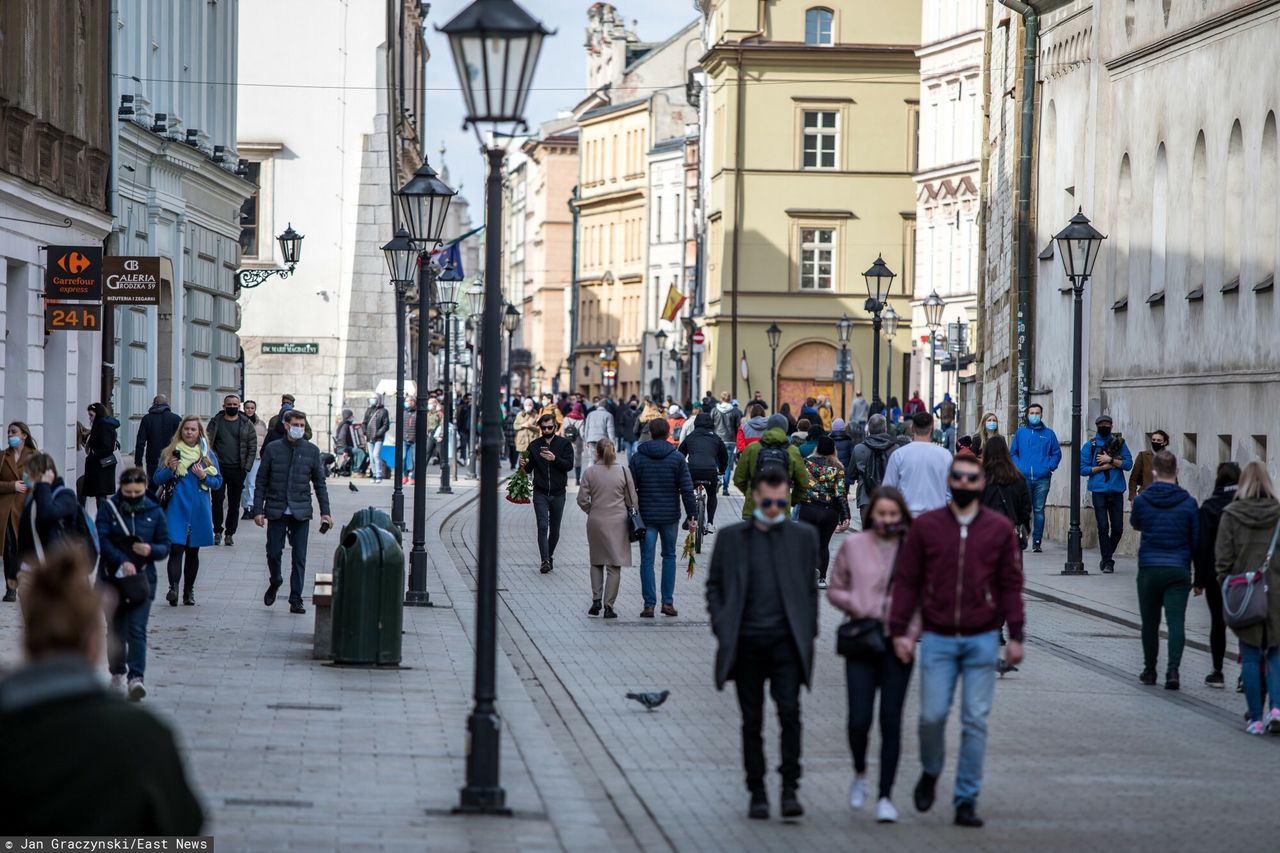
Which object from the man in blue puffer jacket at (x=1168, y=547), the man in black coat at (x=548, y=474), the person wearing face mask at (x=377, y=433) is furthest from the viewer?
the person wearing face mask at (x=377, y=433)

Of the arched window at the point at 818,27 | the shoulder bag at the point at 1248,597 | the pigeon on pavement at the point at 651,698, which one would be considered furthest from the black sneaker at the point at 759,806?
the arched window at the point at 818,27

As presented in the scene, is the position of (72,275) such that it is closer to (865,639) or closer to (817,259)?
(865,639)

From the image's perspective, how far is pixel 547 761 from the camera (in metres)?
11.1

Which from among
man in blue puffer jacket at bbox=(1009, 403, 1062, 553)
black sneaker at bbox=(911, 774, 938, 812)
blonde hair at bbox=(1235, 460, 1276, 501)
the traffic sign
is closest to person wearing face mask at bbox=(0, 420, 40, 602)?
the traffic sign

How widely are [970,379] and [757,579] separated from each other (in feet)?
109

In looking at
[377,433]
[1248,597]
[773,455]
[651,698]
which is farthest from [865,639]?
[377,433]

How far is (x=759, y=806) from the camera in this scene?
31.8ft

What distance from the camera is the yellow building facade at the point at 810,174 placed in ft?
238

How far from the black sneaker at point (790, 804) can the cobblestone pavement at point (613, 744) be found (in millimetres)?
75

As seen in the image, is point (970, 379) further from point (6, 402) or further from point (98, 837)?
point (98, 837)

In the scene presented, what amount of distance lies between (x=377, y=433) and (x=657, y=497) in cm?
2615

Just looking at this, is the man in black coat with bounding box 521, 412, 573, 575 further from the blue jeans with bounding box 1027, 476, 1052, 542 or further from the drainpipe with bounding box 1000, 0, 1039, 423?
the drainpipe with bounding box 1000, 0, 1039, 423

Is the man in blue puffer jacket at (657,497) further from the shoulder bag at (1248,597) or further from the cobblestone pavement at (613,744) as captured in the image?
the shoulder bag at (1248,597)

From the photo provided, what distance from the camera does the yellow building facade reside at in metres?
72.6
